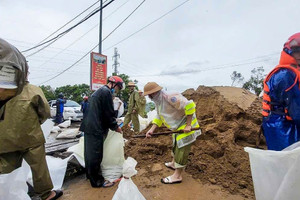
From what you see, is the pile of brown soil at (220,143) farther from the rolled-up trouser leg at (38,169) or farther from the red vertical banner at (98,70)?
the red vertical banner at (98,70)

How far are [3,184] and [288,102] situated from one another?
8.80 ft

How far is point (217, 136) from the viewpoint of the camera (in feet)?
10.8

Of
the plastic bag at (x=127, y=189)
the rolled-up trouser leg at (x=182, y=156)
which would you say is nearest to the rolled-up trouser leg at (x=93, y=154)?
the plastic bag at (x=127, y=189)

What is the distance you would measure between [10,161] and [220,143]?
302 cm

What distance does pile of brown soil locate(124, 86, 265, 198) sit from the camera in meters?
2.56

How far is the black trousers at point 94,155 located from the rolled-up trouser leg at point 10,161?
2.53 feet

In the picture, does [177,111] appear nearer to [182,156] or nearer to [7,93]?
[182,156]

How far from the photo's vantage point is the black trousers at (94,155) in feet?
8.11

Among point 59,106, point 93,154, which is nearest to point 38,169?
point 93,154

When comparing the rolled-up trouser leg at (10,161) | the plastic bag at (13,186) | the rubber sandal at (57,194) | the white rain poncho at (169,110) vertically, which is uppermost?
the white rain poncho at (169,110)

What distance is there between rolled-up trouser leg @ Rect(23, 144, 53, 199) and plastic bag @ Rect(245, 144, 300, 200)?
218 centimetres

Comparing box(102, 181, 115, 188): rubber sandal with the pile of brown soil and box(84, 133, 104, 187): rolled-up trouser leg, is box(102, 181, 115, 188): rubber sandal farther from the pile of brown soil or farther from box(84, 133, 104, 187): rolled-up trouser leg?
the pile of brown soil

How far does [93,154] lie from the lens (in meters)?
2.47

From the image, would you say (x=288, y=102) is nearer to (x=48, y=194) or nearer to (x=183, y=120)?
(x=183, y=120)
